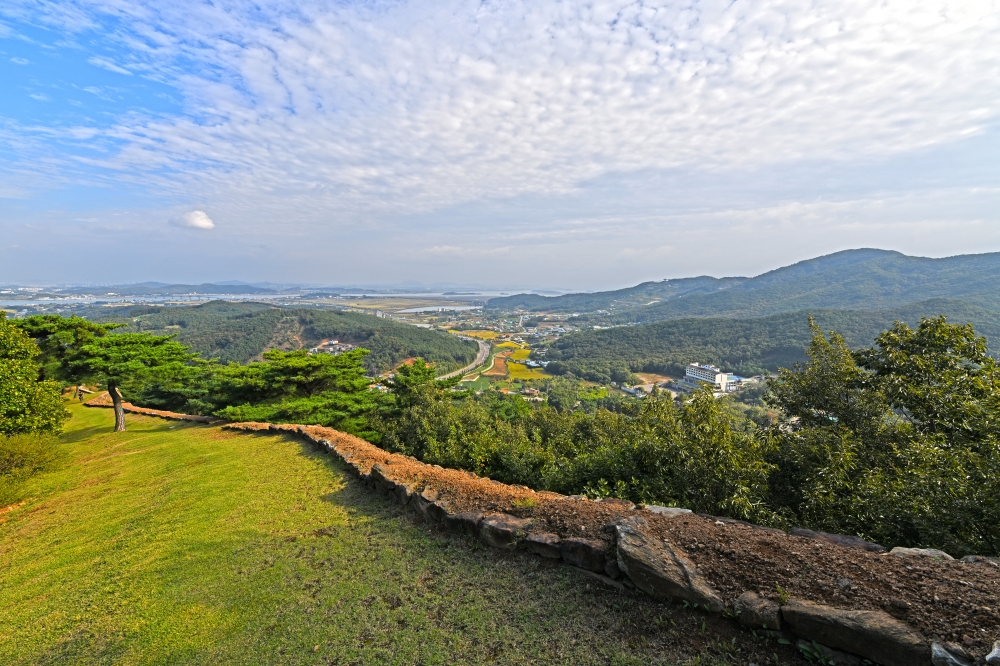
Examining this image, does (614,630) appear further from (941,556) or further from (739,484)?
(941,556)

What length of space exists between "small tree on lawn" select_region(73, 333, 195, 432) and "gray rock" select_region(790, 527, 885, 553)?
21178 mm

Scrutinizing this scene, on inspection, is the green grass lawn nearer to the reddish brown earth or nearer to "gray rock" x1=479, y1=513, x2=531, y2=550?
"gray rock" x1=479, y1=513, x2=531, y2=550

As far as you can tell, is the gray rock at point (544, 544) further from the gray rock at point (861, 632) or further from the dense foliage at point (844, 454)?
the gray rock at point (861, 632)

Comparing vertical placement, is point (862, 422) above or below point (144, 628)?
above

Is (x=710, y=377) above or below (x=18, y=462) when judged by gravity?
below

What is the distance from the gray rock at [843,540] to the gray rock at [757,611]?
1813 mm

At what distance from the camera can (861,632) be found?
3217 millimetres

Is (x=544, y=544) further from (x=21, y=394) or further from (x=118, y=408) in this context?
(x=118, y=408)

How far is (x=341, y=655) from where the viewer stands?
4.04 meters

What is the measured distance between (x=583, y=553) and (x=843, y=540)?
331cm

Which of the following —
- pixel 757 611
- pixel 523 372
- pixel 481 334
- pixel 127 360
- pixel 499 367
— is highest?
pixel 127 360

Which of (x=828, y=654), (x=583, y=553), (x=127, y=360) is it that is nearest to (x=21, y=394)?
(x=127, y=360)

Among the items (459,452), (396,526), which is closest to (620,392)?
(459,452)

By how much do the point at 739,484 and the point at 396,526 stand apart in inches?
217
